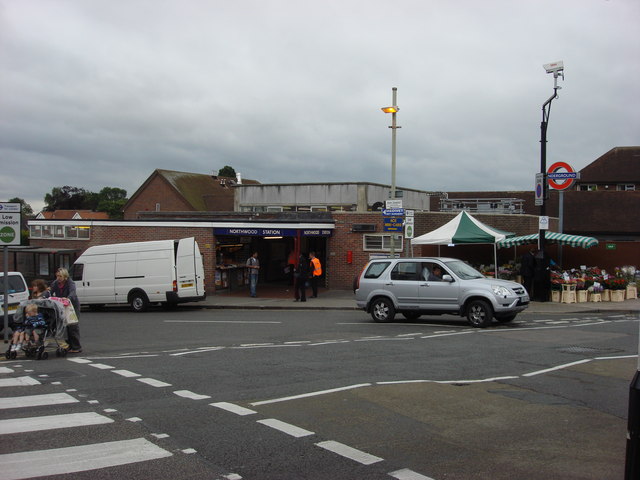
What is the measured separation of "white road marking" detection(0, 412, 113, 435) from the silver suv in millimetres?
10675

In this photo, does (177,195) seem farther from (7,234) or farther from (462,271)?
(462,271)

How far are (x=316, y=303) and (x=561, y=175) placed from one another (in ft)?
32.4

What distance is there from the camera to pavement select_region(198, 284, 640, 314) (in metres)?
20.1

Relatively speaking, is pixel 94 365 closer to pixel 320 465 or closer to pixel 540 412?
pixel 320 465

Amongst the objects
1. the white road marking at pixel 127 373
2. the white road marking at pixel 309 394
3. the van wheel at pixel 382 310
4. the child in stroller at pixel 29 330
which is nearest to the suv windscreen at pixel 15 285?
the child in stroller at pixel 29 330

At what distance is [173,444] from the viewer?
19.6ft

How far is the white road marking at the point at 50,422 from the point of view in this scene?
664cm

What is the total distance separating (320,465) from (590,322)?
13.5 m

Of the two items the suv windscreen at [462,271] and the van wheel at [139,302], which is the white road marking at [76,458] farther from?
the van wheel at [139,302]

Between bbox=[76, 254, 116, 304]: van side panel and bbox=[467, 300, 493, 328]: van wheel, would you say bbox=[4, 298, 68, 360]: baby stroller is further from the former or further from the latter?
bbox=[76, 254, 116, 304]: van side panel

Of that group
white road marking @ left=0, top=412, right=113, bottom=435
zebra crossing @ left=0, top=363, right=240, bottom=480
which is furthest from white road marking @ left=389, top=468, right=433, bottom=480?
white road marking @ left=0, top=412, right=113, bottom=435

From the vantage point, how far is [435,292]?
16.2m

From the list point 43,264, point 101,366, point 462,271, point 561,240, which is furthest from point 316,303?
point 43,264

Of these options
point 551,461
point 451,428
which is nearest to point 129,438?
point 451,428
